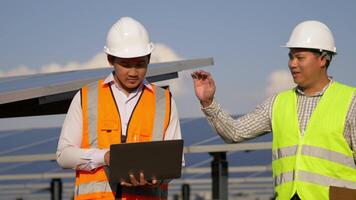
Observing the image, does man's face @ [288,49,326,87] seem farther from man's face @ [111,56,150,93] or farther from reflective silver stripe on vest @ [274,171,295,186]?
man's face @ [111,56,150,93]

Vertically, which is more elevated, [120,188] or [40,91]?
[40,91]

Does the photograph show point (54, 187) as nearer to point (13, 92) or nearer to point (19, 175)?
point (19, 175)

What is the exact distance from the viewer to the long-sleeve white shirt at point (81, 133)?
598 centimetres

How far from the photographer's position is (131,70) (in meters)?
6.00

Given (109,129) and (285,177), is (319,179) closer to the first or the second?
(285,177)

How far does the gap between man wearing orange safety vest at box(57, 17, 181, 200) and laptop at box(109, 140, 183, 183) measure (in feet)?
0.24

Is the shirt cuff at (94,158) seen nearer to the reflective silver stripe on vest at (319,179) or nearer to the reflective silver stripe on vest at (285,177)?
the reflective silver stripe on vest at (285,177)

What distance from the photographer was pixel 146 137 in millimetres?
6195

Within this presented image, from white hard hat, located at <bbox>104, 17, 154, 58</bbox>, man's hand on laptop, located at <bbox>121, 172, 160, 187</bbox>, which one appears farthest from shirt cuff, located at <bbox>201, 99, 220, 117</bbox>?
man's hand on laptop, located at <bbox>121, 172, 160, 187</bbox>

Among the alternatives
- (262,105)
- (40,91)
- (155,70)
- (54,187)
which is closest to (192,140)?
(54,187)

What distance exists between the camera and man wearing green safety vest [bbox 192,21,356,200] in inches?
240

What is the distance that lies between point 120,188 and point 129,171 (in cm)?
25

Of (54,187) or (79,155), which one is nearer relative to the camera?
(79,155)

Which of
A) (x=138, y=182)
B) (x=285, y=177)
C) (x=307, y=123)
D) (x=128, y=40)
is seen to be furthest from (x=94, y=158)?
(x=307, y=123)
